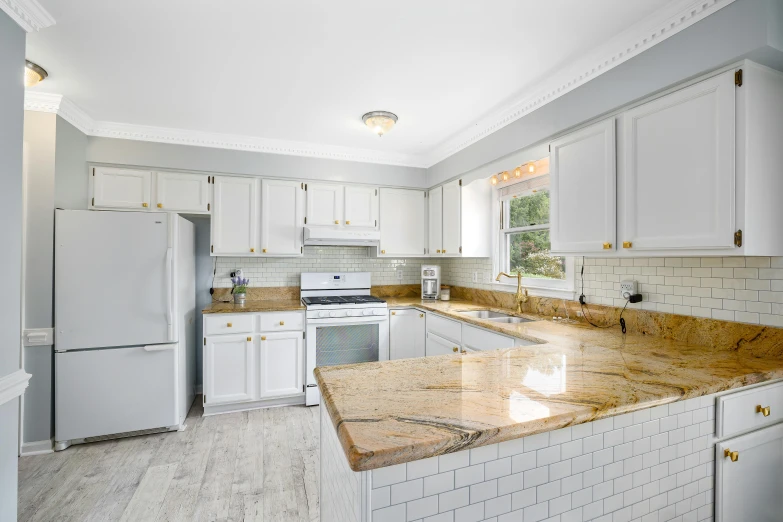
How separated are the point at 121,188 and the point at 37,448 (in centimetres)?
204

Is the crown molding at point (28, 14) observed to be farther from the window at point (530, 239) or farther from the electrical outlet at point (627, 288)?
the electrical outlet at point (627, 288)

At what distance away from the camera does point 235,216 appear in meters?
3.54

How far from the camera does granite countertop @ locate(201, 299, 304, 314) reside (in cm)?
324

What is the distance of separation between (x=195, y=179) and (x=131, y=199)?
0.54 metres

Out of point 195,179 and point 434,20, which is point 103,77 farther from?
point 434,20

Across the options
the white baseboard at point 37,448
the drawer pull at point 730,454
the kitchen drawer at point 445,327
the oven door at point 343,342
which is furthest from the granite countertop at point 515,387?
the white baseboard at point 37,448

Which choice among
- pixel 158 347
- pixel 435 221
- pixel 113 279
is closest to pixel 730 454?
pixel 435 221

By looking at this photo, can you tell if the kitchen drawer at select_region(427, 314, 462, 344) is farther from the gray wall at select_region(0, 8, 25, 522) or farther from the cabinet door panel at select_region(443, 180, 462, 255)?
the gray wall at select_region(0, 8, 25, 522)

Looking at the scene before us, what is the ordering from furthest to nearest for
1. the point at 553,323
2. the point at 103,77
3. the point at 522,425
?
the point at 553,323 < the point at 103,77 < the point at 522,425

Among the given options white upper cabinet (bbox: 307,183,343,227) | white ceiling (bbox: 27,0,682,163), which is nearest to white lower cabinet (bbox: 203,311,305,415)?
white upper cabinet (bbox: 307,183,343,227)

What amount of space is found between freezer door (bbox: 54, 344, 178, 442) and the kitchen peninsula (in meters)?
2.07

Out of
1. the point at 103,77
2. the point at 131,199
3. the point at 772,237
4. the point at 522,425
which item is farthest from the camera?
the point at 131,199

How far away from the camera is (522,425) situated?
3.11ft

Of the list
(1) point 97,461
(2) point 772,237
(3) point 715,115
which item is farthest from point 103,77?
(2) point 772,237
